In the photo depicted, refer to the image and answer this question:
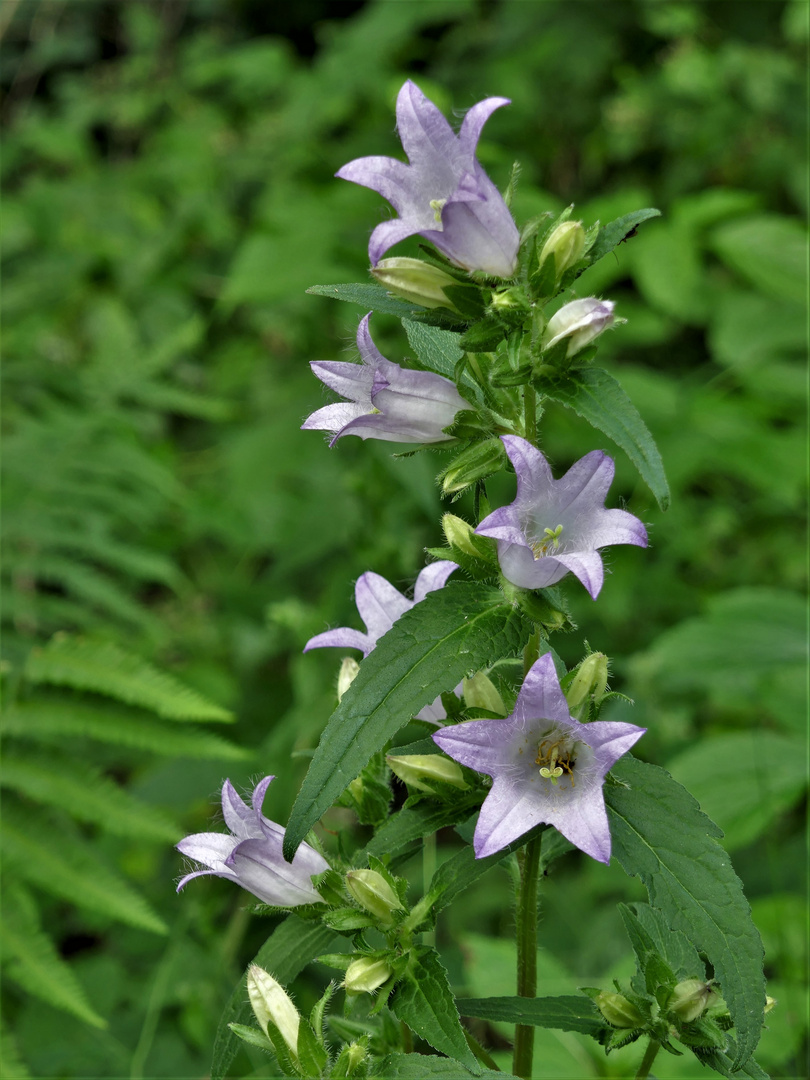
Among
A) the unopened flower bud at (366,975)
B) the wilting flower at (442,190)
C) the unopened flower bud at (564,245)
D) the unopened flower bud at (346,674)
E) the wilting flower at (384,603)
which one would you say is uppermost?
the wilting flower at (442,190)

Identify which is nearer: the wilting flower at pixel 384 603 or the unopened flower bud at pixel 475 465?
Result: the unopened flower bud at pixel 475 465

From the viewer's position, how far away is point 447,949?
359 centimetres

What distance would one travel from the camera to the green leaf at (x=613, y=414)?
1.34 meters

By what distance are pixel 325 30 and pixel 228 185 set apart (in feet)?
5.28

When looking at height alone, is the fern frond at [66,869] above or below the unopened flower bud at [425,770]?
below

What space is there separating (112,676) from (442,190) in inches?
94.5

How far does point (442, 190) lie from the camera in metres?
1.62

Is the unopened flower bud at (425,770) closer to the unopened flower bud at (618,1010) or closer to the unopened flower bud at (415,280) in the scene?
the unopened flower bud at (618,1010)

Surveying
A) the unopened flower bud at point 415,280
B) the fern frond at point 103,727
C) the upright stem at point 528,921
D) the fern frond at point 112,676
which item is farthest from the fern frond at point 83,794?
the unopened flower bud at point 415,280

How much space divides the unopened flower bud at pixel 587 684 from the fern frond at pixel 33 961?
1.97m

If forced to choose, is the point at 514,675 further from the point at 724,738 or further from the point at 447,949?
the point at 447,949

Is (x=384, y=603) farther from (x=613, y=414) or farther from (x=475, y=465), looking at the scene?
(x=613, y=414)

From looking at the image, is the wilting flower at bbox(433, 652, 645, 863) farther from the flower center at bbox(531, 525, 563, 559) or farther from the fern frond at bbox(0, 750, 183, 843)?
the fern frond at bbox(0, 750, 183, 843)

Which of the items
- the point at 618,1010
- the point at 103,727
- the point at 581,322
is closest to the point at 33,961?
the point at 103,727
